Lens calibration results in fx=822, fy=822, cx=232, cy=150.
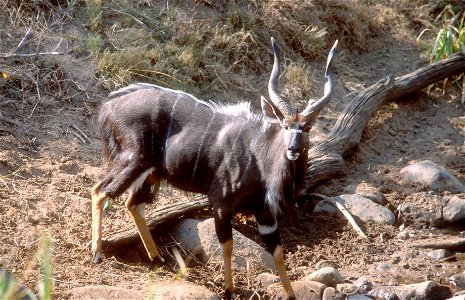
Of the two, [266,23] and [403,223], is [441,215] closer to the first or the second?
[403,223]

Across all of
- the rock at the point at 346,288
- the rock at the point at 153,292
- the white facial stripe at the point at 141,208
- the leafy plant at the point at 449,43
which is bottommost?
the rock at the point at 153,292

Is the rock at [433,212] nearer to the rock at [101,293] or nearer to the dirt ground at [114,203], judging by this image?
the dirt ground at [114,203]

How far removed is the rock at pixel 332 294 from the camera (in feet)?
19.1

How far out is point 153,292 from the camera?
520cm

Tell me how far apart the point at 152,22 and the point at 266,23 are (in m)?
1.37

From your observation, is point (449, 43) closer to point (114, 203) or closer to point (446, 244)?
point (446, 244)

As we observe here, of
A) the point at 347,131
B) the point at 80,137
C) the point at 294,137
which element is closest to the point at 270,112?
the point at 294,137

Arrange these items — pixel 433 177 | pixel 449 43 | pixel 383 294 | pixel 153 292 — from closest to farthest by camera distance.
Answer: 1. pixel 153 292
2. pixel 383 294
3. pixel 433 177
4. pixel 449 43

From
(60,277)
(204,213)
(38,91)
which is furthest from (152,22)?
(60,277)

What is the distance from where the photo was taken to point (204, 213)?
22.4 feet

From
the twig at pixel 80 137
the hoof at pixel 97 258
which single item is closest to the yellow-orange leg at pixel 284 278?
the hoof at pixel 97 258

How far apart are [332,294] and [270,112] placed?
1.36 metres

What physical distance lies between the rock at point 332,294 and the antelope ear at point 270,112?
4.13 ft

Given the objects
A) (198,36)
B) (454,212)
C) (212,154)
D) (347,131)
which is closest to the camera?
(212,154)
